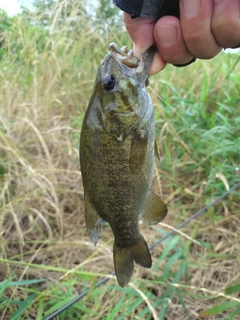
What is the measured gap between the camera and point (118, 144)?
1260 millimetres

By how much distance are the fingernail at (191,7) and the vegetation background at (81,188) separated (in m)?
0.59

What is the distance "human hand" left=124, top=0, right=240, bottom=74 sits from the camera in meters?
1.06

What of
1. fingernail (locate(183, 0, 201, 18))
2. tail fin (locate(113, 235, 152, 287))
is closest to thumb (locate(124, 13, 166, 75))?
fingernail (locate(183, 0, 201, 18))

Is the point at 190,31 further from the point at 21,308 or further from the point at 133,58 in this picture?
the point at 21,308

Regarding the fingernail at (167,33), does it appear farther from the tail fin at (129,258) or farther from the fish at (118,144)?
the tail fin at (129,258)

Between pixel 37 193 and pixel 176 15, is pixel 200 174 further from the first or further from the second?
pixel 176 15

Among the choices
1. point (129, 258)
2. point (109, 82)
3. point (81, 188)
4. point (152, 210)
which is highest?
point (109, 82)

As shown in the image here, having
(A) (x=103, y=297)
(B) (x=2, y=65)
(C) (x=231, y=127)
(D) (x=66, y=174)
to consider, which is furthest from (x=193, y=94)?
(A) (x=103, y=297)

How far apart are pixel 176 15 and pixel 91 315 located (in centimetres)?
138

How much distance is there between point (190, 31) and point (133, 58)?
0.18 metres

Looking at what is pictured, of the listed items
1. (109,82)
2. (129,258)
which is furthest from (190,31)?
(129,258)

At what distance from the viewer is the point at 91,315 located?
6.24 ft

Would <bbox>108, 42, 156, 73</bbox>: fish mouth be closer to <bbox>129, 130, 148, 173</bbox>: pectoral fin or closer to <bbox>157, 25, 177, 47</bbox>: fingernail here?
<bbox>157, 25, 177, 47</bbox>: fingernail

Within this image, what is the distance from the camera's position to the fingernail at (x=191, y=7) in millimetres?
1053
